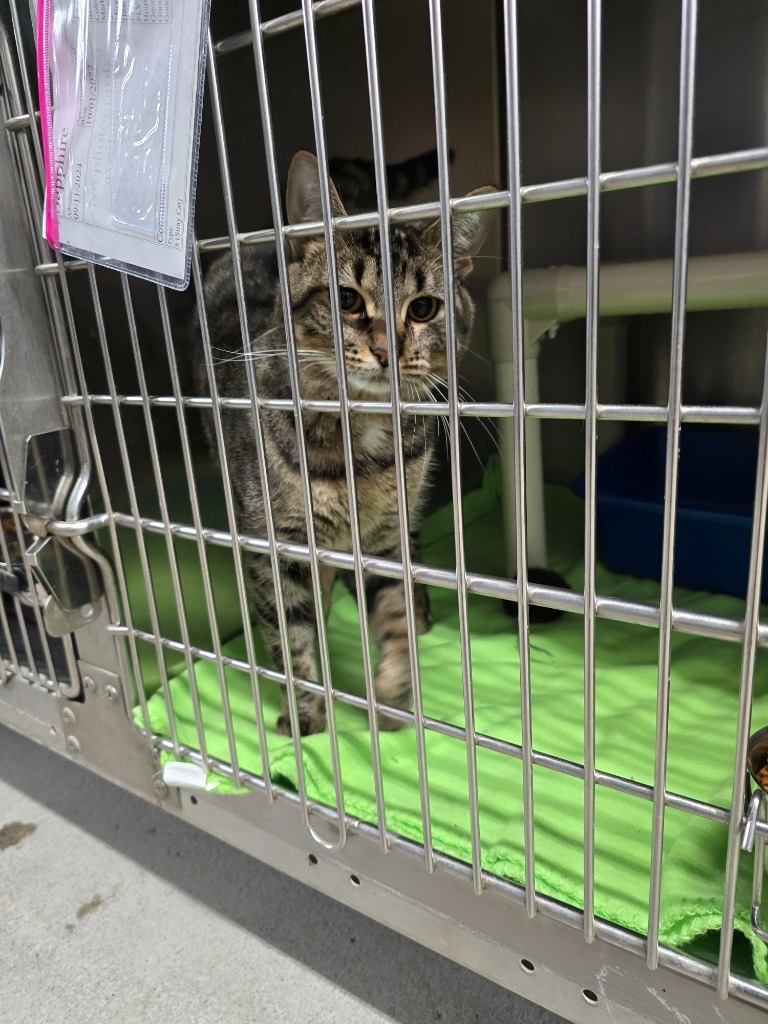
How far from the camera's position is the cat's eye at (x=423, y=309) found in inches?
32.4

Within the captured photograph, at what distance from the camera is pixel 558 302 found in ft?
3.03

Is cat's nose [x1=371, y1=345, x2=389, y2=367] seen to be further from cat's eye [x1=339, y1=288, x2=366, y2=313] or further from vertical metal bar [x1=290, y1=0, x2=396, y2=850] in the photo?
vertical metal bar [x1=290, y1=0, x2=396, y2=850]

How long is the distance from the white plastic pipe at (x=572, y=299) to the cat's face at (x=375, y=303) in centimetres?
11

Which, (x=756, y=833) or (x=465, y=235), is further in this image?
(x=465, y=235)

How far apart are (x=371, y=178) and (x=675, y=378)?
33.7 inches

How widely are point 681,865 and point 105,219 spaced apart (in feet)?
2.29

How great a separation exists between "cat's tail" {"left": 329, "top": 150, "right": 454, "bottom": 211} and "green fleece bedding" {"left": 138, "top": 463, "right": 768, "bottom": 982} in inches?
22.5

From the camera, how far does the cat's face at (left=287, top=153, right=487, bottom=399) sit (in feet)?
2.47

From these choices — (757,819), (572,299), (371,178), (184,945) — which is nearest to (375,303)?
(572,299)

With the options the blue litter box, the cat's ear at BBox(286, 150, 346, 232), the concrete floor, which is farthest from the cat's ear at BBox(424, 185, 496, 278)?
the concrete floor

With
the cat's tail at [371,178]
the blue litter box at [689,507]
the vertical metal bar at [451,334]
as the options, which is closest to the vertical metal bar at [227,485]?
the vertical metal bar at [451,334]

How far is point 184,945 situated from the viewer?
79cm

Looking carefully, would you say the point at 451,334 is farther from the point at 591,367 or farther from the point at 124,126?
the point at 124,126

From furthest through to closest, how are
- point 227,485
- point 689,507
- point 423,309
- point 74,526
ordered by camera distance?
point 689,507 < point 423,309 < point 74,526 < point 227,485
